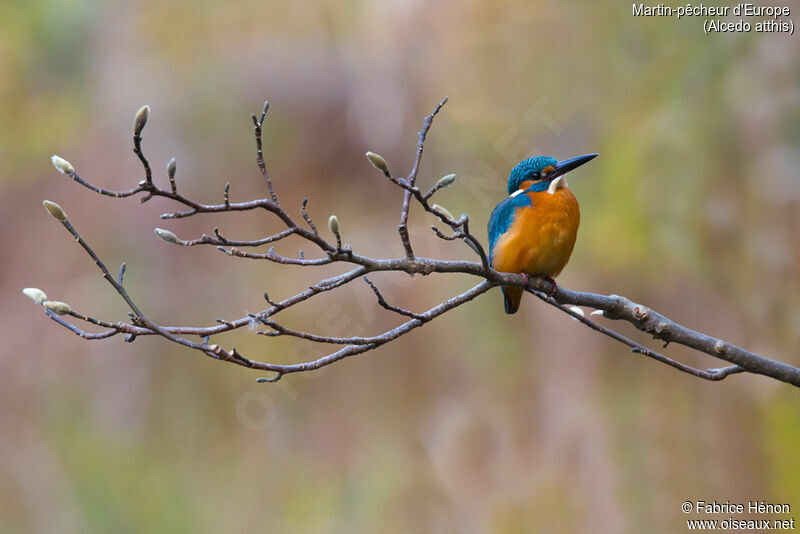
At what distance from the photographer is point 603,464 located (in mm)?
2926

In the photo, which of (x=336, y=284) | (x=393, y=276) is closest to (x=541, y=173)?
(x=336, y=284)

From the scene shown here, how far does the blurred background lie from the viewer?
294 cm

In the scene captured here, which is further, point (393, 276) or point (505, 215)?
point (393, 276)

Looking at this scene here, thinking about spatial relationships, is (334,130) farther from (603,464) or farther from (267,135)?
(603,464)

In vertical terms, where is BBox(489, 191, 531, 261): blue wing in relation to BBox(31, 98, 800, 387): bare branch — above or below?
above

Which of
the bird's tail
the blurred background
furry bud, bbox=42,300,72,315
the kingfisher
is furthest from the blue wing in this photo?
the blurred background

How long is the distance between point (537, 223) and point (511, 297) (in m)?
0.31

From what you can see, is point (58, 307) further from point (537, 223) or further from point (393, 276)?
point (393, 276)

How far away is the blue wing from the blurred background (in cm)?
133

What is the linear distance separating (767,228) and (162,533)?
9.30 feet

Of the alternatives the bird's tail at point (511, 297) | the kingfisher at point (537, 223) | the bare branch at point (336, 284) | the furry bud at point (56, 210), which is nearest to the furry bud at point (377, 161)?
the bare branch at point (336, 284)

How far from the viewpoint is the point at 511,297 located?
1.91m

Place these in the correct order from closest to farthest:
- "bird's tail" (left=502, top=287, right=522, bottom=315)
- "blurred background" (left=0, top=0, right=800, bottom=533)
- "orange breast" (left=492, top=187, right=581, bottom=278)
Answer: "orange breast" (left=492, top=187, right=581, bottom=278) < "bird's tail" (left=502, top=287, right=522, bottom=315) < "blurred background" (left=0, top=0, right=800, bottom=533)

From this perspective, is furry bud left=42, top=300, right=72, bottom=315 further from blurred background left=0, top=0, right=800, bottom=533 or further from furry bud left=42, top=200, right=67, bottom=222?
blurred background left=0, top=0, right=800, bottom=533
